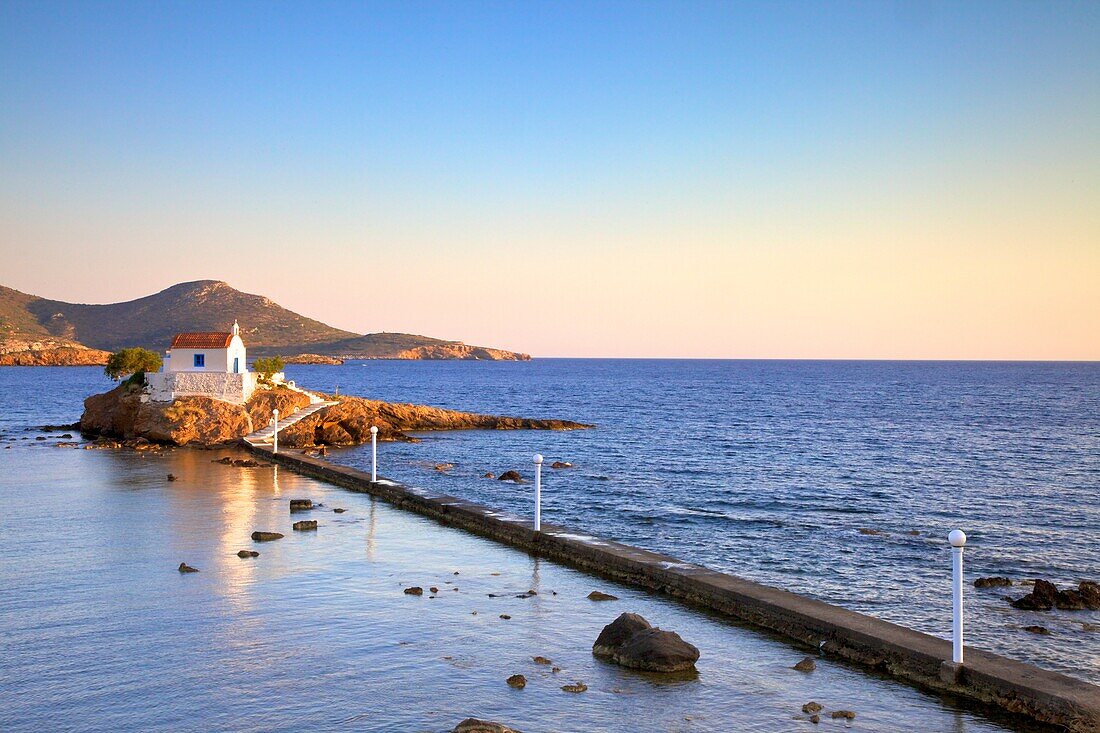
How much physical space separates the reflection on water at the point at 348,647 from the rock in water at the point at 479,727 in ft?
1.99

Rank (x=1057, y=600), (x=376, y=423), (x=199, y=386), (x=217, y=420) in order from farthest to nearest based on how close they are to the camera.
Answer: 1. (x=376, y=423)
2. (x=199, y=386)
3. (x=217, y=420)
4. (x=1057, y=600)

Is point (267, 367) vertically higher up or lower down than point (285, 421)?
higher up

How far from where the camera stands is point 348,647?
35.7ft

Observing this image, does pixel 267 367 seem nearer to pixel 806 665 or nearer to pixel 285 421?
pixel 285 421

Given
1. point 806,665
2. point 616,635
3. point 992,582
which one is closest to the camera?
point 806,665

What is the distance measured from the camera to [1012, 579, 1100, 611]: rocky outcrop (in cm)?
1630

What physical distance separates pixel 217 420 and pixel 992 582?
121 ft

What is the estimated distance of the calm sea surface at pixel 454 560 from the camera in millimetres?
9375

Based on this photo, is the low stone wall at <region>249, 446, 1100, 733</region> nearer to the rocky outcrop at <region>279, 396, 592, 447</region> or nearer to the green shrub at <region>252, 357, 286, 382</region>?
the rocky outcrop at <region>279, 396, 592, 447</region>

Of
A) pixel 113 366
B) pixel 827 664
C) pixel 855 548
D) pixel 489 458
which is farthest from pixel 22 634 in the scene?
pixel 113 366

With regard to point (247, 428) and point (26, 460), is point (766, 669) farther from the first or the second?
point (247, 428)

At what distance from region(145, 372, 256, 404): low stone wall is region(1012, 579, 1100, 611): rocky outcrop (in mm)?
39740

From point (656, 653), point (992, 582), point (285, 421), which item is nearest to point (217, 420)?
point (285, 421)

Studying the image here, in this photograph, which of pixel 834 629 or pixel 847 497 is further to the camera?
pixel 847 497
